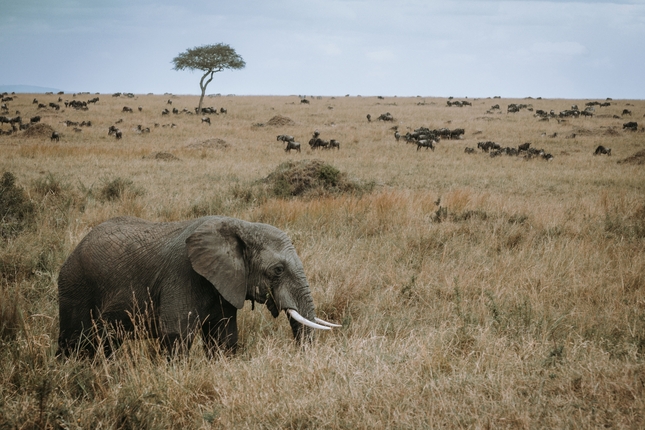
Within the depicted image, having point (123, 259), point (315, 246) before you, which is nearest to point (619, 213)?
point (315, 246)

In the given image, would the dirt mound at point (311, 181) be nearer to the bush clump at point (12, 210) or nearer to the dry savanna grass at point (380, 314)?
the dry savanna grass at point (380, 314)

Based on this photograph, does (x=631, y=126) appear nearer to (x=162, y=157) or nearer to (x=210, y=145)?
(x=210, y=145)

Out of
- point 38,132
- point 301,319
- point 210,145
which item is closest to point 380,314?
point 301,319

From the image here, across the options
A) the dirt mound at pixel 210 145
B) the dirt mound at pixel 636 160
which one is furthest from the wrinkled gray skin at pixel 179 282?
the dirt mound at pixel 636 160

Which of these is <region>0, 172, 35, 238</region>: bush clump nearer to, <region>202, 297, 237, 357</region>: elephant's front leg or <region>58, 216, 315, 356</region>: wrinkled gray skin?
<region>58, 216, 315, 356</region>: wrinkled gray skin

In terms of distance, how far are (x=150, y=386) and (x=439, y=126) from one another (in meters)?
32.9

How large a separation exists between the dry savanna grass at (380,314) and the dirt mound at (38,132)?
35.0 ft

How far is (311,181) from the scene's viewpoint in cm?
1189

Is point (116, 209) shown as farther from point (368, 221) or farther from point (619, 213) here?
point (619, 213)

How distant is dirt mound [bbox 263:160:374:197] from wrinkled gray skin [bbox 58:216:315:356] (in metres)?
7.25

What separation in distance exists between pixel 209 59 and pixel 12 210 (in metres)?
43.7

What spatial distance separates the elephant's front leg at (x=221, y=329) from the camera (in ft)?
12.1

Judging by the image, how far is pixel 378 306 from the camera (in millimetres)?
5098

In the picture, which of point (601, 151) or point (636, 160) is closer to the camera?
point (636, 160)
